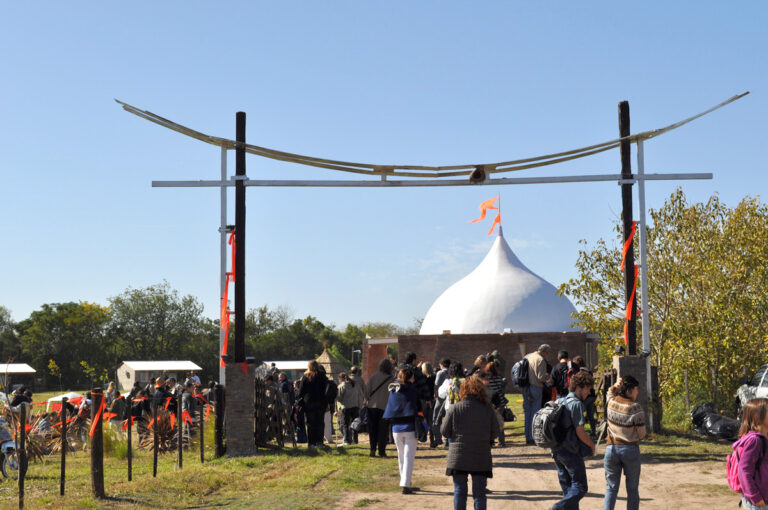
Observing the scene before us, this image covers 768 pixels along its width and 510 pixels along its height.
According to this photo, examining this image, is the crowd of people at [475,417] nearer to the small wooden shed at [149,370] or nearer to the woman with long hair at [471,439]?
the woman with long hair at [471,439]

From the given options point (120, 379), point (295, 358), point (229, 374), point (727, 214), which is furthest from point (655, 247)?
point (295, 358)

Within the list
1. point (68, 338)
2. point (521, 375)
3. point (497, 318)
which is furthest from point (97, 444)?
point (68, 338)

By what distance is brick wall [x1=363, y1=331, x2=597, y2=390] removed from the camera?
33.9 metres

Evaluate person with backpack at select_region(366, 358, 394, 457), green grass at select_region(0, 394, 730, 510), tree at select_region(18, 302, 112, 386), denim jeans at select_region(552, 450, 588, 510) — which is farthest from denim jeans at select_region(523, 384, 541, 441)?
tree at select_region(18, 302, 112, 386)

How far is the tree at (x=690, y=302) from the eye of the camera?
660 inches

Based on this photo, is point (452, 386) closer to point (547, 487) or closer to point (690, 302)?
point (547, 487)

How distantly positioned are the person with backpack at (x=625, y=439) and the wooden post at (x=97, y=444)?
5534 mm

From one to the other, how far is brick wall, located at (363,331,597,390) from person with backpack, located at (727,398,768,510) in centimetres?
2872

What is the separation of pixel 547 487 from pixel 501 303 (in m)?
33.8

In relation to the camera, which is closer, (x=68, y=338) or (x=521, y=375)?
(x=521, y=375)

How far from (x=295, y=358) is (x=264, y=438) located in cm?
5678

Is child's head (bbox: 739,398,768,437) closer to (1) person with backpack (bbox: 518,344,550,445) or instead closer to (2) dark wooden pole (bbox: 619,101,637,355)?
(1) person with backpack (bbox: 518,344,550,445)

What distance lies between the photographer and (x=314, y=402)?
13.5m

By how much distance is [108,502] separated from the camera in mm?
8695
